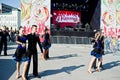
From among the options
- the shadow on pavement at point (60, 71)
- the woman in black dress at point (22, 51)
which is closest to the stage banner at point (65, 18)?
the shadow on pavement at point (60, 71)

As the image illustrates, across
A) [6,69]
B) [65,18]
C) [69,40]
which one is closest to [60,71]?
[6,69]

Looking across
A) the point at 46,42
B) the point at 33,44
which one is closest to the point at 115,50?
the point at 46,42

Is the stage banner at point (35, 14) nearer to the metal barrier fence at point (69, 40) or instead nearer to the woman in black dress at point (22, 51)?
the metal barrier fence at point (69, 40)

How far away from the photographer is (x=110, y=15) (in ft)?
123

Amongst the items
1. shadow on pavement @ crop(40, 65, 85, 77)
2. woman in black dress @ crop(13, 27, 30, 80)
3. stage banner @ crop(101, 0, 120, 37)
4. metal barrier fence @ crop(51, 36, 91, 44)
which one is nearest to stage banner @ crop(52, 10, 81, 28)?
stage banner @ crop(101, 0, 120, 37)

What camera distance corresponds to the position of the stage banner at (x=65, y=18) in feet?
130

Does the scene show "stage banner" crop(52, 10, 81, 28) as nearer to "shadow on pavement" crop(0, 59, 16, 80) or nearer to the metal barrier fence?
the metal barrier fence

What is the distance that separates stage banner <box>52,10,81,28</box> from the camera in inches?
1555

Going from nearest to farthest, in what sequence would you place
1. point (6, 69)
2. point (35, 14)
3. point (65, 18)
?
point (6, 69) < point (35, 14) < point (65, 18)

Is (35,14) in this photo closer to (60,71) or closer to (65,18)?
(65,18)

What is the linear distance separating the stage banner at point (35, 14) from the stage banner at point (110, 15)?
6.16 metres

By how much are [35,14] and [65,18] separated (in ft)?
17.1

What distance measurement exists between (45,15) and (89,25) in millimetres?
5852

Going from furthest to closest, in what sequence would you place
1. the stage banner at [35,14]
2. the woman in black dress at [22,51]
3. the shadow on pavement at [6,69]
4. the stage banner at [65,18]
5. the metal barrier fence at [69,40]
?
the stage banner at [65,18]
the stage banner at [35,14]
the metal barrier fence at [69,40]
the shadow on pavement at [6,69]
the woman in black dress at [22,51]
